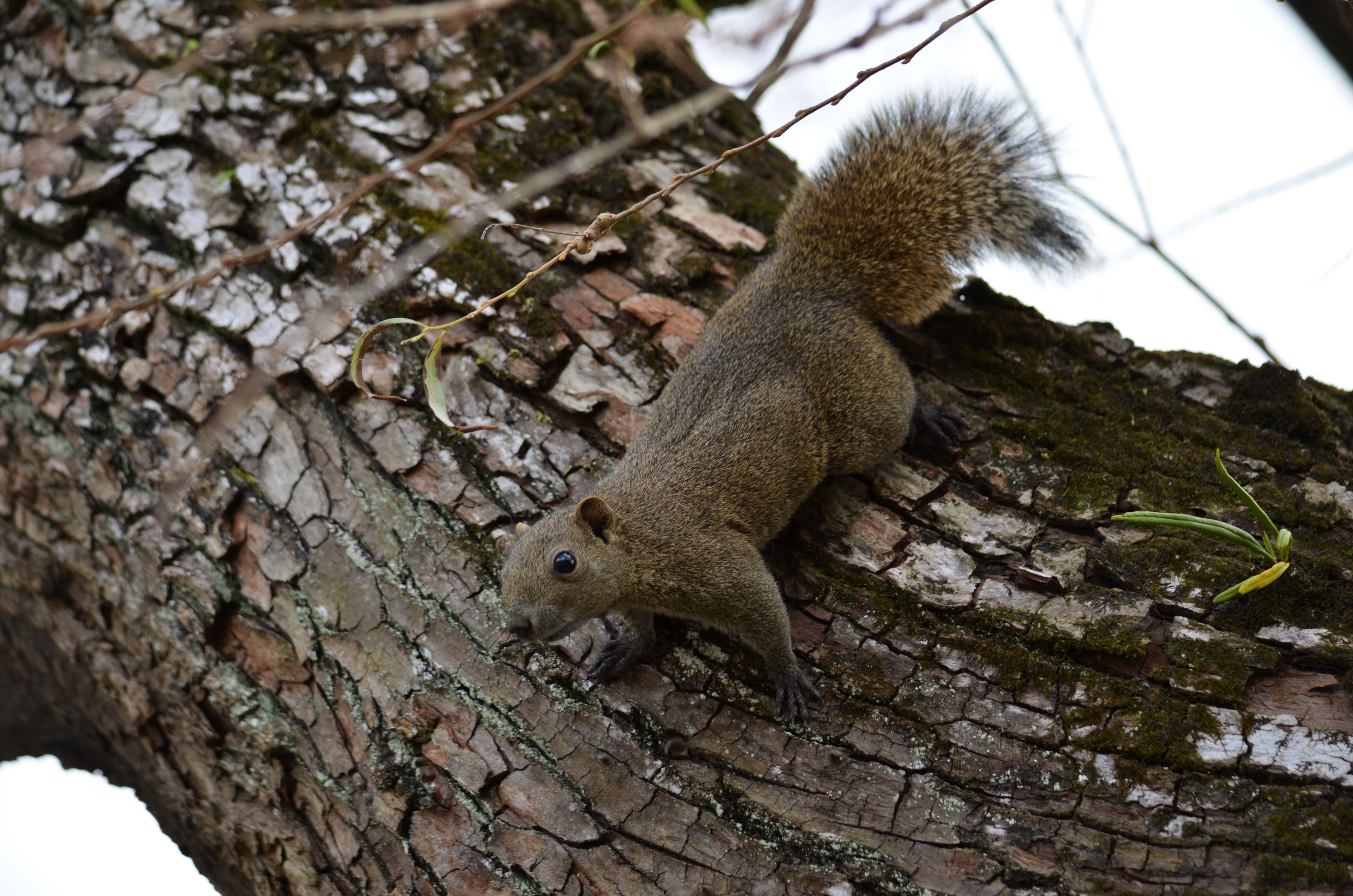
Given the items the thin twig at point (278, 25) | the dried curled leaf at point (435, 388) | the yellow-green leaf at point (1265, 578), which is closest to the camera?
the thin twig at point (278, 25)

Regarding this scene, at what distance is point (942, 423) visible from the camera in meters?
3.79

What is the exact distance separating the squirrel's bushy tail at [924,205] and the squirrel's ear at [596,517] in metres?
1.54

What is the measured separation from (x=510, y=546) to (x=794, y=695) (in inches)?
48.9

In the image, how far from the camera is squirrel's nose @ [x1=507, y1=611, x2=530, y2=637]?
3.25 m

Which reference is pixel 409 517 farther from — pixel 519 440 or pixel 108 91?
pixel 108 91

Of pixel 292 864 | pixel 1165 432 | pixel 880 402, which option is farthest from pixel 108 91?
pixel 1165 432

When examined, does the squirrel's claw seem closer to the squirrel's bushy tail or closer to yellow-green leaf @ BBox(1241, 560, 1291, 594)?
the squirrel's bushy tail

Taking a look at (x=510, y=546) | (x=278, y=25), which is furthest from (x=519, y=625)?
(x=278, y=25)

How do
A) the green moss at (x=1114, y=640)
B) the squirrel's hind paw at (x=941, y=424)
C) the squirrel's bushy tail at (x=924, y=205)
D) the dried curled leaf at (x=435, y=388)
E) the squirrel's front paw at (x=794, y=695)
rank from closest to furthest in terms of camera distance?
the dried curled leaf at (x=435, y=388) < the green moss at (x=1114, y=640) < the squirrel's front paw at (x=794, y=695) < the squirrel's hind paw at (x=941, y=424) < the squirrel's bushy tail at (x=924, y=205)

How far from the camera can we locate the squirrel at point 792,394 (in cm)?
345

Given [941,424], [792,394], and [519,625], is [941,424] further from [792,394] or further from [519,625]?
[519,625]

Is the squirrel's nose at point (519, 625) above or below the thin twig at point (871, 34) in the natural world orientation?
below

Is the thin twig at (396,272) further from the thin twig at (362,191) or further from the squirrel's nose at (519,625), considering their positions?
the squirrel's nose at (519,625)

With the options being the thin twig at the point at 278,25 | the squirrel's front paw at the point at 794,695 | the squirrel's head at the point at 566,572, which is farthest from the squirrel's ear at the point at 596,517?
the thin twig at the point at 278,25
